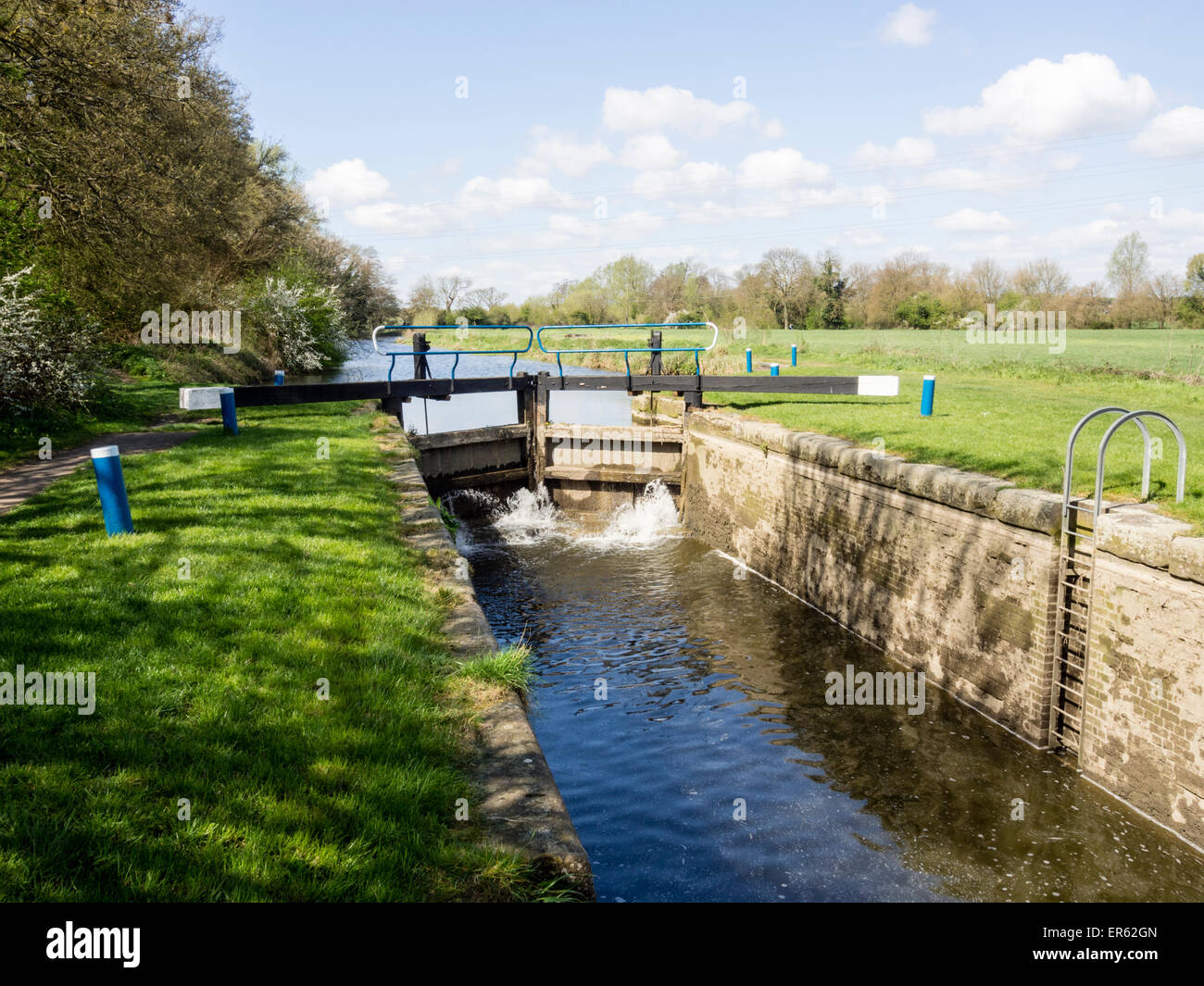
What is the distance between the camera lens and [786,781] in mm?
6168

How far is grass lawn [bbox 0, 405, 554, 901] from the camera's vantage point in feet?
8.15

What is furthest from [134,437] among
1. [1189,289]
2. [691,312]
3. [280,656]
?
[691,312]

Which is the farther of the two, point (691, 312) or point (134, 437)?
point (691, 312)

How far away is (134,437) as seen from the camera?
11.2 m

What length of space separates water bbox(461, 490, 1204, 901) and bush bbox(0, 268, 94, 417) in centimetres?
750

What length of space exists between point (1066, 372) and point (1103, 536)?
15430 mm

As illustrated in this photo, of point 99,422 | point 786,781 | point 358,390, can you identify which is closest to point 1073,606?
point 786,781

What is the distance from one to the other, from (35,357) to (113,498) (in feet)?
22.9

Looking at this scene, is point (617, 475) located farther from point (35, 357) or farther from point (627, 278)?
point (627, 278)

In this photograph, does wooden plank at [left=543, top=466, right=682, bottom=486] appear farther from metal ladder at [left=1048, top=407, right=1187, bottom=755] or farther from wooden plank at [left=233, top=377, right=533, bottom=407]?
metal ladder at [left=1048, top=407, right=1187, bottom=755]

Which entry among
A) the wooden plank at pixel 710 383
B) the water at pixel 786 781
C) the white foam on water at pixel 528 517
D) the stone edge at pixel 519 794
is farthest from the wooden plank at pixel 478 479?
the stone edge at pixel 519 794
